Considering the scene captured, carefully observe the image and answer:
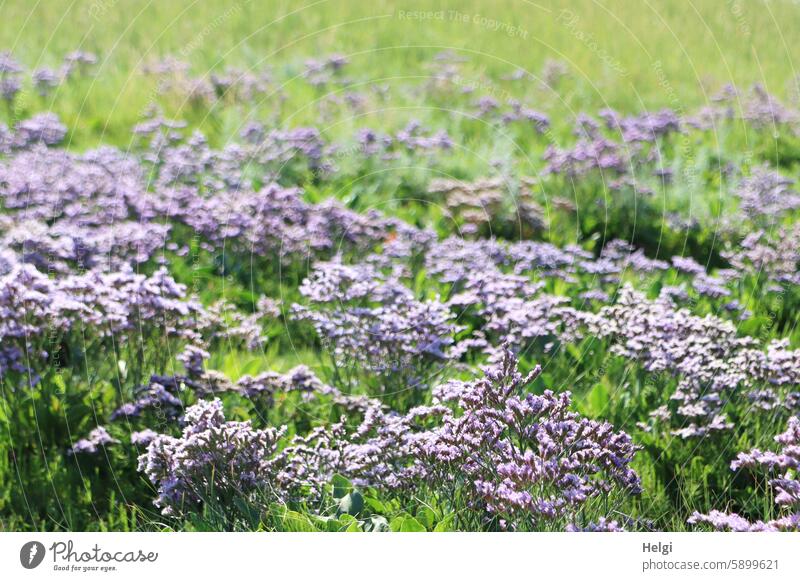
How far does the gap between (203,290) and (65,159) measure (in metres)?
2.32

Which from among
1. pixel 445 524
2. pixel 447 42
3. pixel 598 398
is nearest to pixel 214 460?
pixel 445 524

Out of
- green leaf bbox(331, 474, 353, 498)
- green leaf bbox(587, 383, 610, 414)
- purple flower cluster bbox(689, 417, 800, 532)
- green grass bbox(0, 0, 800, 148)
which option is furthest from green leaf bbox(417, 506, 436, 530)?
green grass bbox(0, 0, 800, 148)

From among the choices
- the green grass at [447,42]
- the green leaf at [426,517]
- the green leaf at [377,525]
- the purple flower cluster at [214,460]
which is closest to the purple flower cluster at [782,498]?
the green leaf at [426,517]

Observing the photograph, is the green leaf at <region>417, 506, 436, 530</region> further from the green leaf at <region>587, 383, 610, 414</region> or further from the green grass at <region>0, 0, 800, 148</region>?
the green grass at <region>0, 0, 800, 148</region>

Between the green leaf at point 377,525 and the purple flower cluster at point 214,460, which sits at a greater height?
the purple flower cluster at point 214,460

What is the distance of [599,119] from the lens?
34.4 feet

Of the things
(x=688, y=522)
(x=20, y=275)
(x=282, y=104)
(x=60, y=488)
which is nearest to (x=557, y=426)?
(x=688, y=522)
